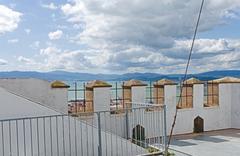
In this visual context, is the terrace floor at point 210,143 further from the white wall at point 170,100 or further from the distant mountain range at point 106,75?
the distant mountain range at point 106,75

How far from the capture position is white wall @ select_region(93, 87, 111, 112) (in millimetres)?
10234

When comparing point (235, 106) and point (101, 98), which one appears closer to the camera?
point (101, 98)

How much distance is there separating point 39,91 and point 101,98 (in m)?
2.11

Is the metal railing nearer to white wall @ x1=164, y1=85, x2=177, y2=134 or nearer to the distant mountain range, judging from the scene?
the distant mountain range

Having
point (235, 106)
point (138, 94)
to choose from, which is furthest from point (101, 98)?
point (235, 106)

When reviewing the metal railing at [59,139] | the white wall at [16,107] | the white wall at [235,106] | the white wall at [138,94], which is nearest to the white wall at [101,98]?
the white wall at [138,94]

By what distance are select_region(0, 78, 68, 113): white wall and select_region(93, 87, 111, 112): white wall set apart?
3.20ft

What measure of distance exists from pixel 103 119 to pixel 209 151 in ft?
9.95

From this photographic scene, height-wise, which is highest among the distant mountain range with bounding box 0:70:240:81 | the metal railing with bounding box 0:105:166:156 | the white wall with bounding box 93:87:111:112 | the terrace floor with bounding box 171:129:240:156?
the distant mountain range with bounding box 0:70:240:81

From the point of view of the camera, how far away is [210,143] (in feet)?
33.1

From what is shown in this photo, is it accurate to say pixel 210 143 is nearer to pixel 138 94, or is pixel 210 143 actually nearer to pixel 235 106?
pixel 138 94

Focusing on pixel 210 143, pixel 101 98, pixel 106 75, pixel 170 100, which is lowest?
pixel 210 143

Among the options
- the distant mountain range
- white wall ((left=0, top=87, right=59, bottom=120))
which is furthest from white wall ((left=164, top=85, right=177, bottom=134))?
white wall ((left=0, top=87, right=59, bottom=120))

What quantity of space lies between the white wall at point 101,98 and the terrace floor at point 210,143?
2229mm
